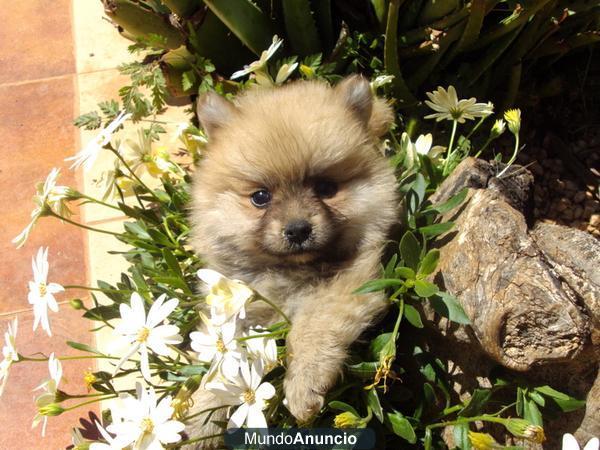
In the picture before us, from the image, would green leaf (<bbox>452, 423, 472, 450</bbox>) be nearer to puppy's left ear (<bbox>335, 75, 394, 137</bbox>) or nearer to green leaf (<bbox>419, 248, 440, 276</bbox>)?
green leaf (<bbox>419, 248, 440, 276</bbox>)

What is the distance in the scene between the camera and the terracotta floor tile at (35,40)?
344 centimetres

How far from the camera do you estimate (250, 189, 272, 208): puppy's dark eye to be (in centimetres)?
175

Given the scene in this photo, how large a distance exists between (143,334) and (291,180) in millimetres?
594

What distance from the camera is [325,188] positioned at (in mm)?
1762

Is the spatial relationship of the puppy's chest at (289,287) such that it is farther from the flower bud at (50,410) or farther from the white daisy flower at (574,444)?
the white daisy flower at (574,444)

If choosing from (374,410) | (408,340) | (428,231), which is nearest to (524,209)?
(428,231)

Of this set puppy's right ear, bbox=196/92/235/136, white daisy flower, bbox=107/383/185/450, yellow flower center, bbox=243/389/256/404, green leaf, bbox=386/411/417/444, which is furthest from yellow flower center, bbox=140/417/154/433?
puppy's right ear, bbox=196/92/235/136

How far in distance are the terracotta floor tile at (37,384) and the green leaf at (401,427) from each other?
1.31 meters

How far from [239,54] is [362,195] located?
1.37m

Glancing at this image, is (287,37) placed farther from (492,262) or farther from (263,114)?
(492,262)

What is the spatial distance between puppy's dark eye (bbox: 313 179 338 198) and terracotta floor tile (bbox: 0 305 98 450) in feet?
4.06

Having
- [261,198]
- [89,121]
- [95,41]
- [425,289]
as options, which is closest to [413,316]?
[425,289]

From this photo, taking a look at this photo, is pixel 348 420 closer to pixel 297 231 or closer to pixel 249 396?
pixel 249 396

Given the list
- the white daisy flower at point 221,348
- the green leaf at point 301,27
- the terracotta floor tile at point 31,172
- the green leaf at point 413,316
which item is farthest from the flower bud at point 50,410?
the green leaf at point 301,27
